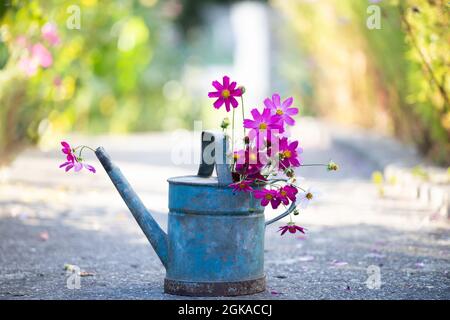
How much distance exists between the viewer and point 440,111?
22.0 ft

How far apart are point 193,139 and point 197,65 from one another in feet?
14.3

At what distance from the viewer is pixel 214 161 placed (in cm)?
361

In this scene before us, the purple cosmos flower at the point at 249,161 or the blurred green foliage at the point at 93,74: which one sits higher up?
the blurred green foliage at the point at 93,74

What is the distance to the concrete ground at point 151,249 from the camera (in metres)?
3.81

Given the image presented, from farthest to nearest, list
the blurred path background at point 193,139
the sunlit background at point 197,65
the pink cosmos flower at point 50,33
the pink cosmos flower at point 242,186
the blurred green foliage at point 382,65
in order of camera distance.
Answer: the pink cosmos flower at point 50,33
the sunlit background at point 197,65
the blurred green foliage at point 382,65
the blurred path background at point 193,139
the pink cosmos flower at point 242,186

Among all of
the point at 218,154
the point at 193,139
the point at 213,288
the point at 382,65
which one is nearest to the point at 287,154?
the point at 218,154

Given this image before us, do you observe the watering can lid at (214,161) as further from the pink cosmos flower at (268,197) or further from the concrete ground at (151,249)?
the concrete ground at (151,249)

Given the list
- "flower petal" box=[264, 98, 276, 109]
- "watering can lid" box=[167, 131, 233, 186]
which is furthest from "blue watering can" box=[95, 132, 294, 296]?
"flower petal" box=[264, 98, 276, 109]

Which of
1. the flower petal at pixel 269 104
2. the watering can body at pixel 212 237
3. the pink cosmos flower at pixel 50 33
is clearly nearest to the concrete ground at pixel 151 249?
the watering can body at pixel 212 237

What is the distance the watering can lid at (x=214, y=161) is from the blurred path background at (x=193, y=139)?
468 mm

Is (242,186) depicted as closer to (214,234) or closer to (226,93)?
(214,234)

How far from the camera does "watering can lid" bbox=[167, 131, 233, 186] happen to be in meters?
3.49

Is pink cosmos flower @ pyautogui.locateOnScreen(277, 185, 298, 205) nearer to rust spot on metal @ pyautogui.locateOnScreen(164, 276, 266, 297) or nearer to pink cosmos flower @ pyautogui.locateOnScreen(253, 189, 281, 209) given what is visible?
pink cosmos flower @ pyautogui.locateOnScreen(253, 189, 281, 209)

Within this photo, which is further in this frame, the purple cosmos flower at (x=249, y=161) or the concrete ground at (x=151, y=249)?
the concrete ground at (x=151, y=249)
